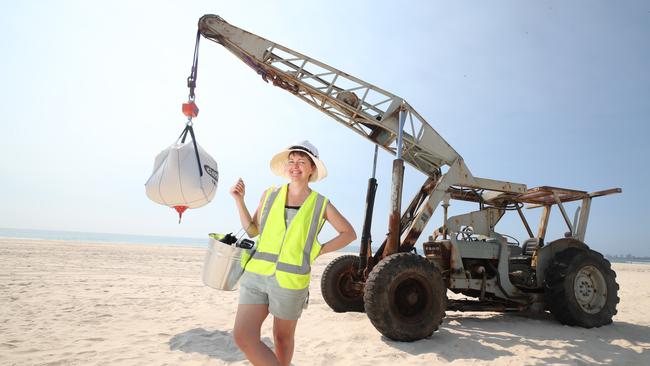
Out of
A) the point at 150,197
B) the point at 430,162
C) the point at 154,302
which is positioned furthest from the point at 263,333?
the point at 430,162

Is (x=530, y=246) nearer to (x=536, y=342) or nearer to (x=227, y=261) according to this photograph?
(x=536, y=342)

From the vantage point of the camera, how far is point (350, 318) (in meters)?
5.94

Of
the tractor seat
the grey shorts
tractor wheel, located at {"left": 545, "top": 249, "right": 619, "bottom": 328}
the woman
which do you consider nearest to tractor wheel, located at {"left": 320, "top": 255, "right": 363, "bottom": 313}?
tractor wheel, located at {"left": 545, "top": 249, "right": 619, "bottom": 328}

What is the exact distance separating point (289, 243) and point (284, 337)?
617 mm

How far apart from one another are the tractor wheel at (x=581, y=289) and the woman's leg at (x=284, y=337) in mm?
5711

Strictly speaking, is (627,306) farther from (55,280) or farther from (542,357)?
(55,280)

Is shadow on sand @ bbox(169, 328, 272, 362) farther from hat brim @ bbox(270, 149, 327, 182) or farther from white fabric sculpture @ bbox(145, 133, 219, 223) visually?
hat brim @ bbox(270, 149, 327, 182)

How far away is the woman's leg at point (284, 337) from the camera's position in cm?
225

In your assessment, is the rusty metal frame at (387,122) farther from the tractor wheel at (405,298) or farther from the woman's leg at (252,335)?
the woman's leg at (252,335)

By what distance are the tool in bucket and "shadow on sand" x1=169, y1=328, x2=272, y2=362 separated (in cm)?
191

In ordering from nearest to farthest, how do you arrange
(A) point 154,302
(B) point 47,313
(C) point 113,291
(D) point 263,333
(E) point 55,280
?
(D) point 263,333
(B) point 47,313
(A) point 154,302
(C) point 113,291
(E) point 55,280

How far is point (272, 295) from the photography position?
2148mm

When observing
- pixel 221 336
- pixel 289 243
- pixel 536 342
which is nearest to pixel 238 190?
pixel 289 243

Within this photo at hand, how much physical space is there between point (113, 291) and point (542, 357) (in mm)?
8073
